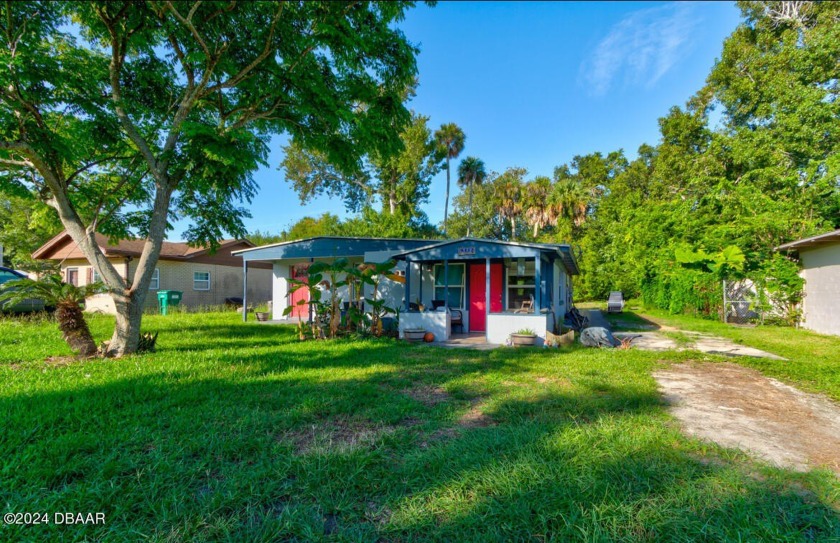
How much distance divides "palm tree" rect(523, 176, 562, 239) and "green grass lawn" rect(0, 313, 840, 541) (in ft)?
88.7

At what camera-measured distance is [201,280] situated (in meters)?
19.9

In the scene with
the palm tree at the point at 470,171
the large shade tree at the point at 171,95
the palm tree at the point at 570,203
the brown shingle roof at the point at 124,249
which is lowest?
the brown shingle roof at the point at 124,249

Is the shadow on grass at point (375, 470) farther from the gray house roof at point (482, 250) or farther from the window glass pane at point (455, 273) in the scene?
the window glass pane at point (455, 273)

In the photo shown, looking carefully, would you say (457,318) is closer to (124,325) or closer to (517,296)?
(517,296)

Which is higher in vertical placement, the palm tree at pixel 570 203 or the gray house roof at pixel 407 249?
the palm tree at pixel 570 203

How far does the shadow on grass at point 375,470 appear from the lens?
2.21 m

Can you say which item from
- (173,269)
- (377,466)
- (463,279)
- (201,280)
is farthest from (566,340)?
(201,280)

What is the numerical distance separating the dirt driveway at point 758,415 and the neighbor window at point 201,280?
2123 cm

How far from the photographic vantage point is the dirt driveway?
10.7ft

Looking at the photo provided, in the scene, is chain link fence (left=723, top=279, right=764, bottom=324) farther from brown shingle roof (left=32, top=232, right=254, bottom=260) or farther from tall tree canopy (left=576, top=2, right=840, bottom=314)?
brown shingle roof (left=32, top=232, right=254, bottom=260)

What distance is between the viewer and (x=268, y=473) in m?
2.78

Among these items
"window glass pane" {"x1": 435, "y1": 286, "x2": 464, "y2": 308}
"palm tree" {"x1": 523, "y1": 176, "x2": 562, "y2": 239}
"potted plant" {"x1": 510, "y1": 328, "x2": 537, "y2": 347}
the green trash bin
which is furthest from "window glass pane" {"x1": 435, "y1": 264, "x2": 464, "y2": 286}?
"palm tree" {"x1": 523, "y1": 176, "x2": 562, "y2": 239}

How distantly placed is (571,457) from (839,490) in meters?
1.78

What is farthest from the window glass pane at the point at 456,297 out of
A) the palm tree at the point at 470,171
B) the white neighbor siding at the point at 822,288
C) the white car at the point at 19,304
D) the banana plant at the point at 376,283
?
the palm tree at the point at 470,171
